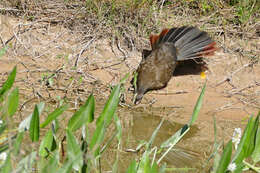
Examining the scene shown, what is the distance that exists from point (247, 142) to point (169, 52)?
3041 mm

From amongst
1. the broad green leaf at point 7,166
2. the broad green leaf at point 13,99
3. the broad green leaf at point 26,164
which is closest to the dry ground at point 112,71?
the broad green leaf at point 13,99

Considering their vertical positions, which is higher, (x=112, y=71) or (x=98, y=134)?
(x=112, y=71)

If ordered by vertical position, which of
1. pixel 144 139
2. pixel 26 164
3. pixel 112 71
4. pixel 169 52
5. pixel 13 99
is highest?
pixel 169 52

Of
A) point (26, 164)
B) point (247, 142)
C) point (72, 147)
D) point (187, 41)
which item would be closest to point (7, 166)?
point (26, 164)

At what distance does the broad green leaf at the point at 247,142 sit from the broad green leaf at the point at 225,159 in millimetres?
124

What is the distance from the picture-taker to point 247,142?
2.12 m

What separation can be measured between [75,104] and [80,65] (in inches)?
36.7

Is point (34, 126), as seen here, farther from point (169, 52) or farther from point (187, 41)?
point (187, 41)

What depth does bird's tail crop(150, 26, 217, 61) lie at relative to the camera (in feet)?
16.6

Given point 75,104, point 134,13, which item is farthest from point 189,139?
point 134,13

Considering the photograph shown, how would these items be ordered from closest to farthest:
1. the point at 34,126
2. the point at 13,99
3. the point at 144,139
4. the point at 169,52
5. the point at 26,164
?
1. the point at 26,164
2. the point at 34,126
3. the point at 13,99
4. the point at 144,139
5. the point at 169,52

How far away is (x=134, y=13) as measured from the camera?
5.57 m

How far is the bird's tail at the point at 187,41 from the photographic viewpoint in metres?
5.05

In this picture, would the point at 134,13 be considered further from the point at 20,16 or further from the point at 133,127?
the point at 133,127
